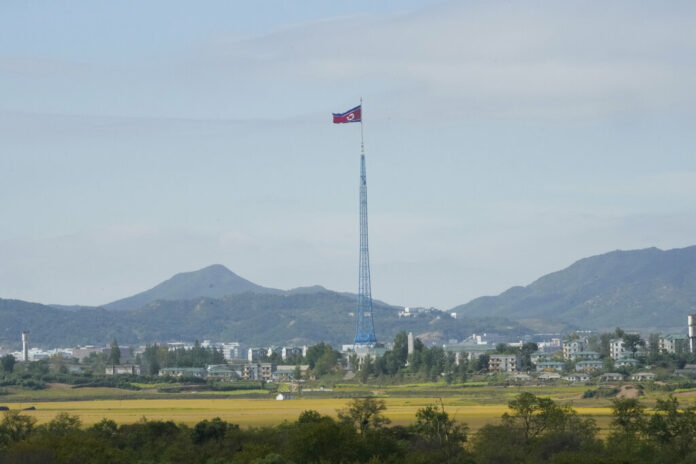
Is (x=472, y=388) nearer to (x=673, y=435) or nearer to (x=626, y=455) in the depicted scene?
(x=673, y=435)

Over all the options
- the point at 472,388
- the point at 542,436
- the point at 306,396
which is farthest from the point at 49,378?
the point at 542,436

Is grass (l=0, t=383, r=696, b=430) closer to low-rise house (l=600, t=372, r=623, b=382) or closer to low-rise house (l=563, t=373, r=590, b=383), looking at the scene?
low-rise house (l=600, t=372, r=623, b=382)

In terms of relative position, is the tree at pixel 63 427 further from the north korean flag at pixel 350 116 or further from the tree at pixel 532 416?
the north korean flag at pixel 350 116

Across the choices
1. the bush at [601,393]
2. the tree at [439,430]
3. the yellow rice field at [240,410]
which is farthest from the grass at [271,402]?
the tree at [439,430]

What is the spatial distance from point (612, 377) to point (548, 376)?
586 inches

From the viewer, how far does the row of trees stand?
7225cm

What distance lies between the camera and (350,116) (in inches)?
7072

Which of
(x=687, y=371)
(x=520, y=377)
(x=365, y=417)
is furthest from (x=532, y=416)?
(x=520, y=377)

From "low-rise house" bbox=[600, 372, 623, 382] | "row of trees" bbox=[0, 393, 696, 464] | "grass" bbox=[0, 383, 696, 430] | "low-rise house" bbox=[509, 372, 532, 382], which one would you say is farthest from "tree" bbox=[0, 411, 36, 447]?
"low-rise house" bbox=[509, 372, 532, 382]

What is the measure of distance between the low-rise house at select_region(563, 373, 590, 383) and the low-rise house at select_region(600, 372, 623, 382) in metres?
2.83

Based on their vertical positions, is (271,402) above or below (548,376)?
below

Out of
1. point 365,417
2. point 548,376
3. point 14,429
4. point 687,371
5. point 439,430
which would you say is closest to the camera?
point 439,430

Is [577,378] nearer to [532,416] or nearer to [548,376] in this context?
[548,376]

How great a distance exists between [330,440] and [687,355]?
131 meters
